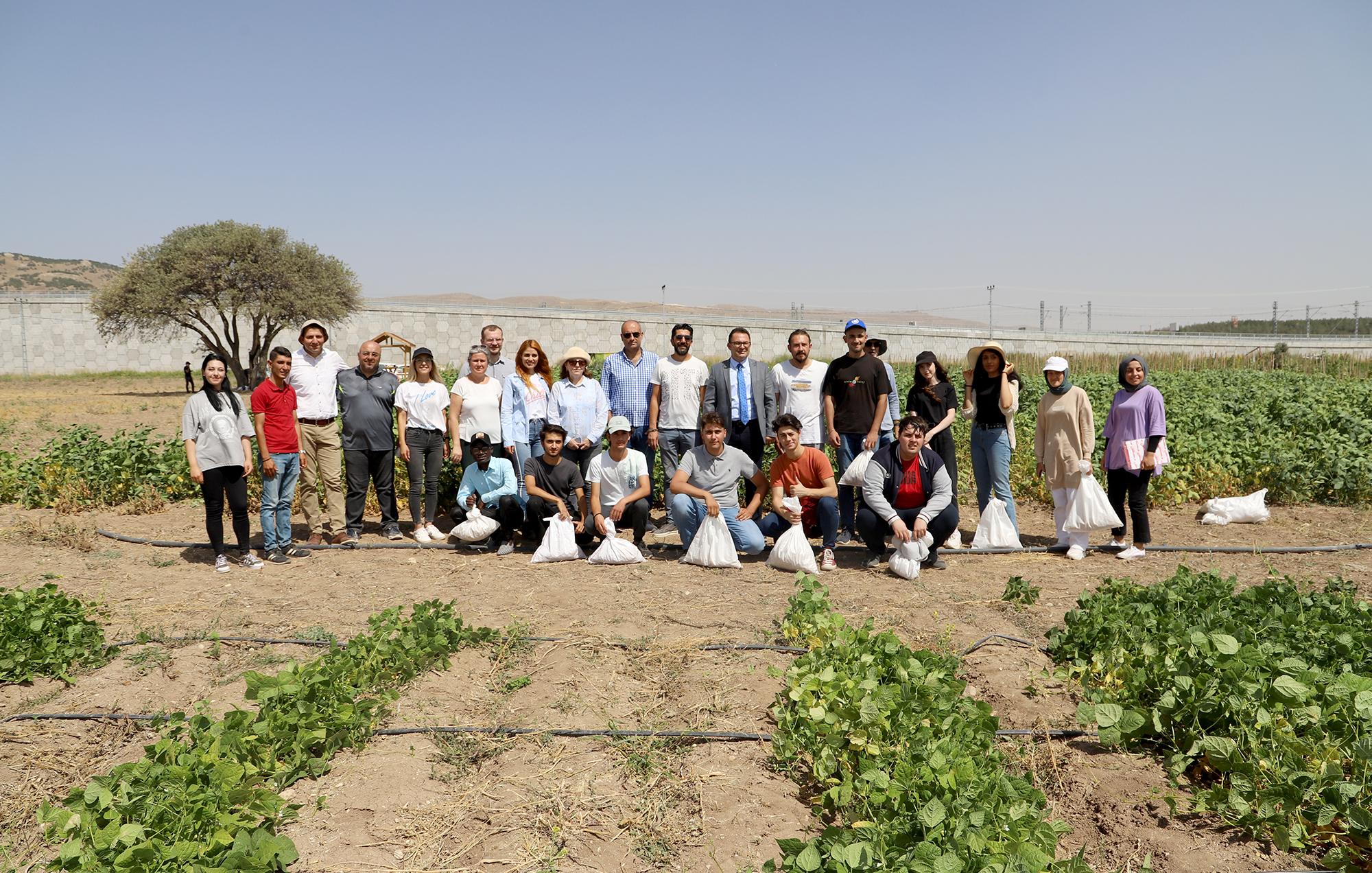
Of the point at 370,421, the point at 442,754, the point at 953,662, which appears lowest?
the point at 442,754

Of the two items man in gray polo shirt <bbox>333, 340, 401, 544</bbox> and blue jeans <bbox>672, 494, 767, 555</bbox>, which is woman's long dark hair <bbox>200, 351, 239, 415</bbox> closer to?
man in gray polo shirt <bbox>333, 340, 401, 544</bbox>

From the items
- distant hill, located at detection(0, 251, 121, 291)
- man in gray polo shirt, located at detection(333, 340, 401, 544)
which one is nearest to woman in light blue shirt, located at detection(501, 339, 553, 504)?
man in gray polo shirt, located at detection(333, 340, 401, 544)

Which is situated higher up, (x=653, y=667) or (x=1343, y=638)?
(x=1343, y=638)

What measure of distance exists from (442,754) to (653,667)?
4.07 ft

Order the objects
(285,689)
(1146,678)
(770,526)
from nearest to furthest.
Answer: (285,689) < (1146,678) < (770,526)

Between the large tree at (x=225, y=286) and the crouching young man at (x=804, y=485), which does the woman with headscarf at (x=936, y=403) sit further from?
the large tree at (x=225, y=286)

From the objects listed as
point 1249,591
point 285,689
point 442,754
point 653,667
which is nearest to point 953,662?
point 653,667

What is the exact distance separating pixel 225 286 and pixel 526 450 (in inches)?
1048

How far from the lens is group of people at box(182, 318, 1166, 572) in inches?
248

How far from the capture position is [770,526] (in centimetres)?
666

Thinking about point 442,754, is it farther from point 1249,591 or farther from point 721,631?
point 1249,591

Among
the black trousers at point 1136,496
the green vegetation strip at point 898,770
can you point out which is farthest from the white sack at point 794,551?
the black trousers at point 1136,496

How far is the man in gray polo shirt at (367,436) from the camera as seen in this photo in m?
6.86

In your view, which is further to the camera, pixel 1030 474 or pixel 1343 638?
pixel 1030 474
